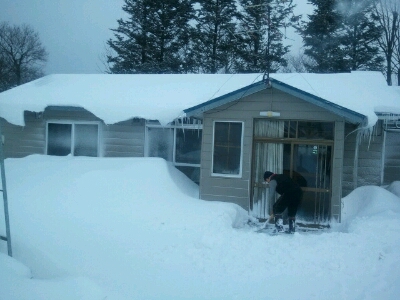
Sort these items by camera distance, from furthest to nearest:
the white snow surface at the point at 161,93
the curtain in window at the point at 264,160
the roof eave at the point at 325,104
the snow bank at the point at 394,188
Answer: the white snow surface at the point at 161,93, the snow bank at the point at 394,188, the curtain in window at the point at 264,160, the roof eave at the point at 325,104

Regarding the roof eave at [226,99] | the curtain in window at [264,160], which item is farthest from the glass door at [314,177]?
the roof eave at [226,99]

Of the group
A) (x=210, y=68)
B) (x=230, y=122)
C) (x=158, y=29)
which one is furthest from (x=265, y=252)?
(x=158, y=29)

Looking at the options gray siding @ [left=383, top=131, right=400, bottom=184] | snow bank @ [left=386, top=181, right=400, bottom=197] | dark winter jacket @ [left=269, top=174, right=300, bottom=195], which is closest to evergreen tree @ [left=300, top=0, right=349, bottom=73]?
gray siding @ [left=383, top=131, right=400, bottom=184]

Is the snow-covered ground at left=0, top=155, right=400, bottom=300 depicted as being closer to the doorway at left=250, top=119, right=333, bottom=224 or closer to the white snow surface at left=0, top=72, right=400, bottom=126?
the doorway at left=250, top=119, right=333, bottom=224

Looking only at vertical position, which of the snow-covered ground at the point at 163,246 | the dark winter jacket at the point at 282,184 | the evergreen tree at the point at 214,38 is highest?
the evergreen tree at the point at 214,38

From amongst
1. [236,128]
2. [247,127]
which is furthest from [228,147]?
[247,127]

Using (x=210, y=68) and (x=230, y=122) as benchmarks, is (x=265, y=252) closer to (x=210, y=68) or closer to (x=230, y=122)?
(x=230, y=122)

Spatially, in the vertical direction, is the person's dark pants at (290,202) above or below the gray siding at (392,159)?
below

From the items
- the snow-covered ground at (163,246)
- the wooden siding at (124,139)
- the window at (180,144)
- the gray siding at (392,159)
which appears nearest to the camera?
the snow-covered ground at (163,246)

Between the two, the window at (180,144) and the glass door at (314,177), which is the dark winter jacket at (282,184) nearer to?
the glass door at (314,177)

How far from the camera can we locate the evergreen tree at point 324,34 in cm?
2511

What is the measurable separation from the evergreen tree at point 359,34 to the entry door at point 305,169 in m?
17.1

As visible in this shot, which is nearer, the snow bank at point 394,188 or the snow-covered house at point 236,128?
the snow-covered house at point 236,128

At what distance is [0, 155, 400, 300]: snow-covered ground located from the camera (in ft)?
17.1
